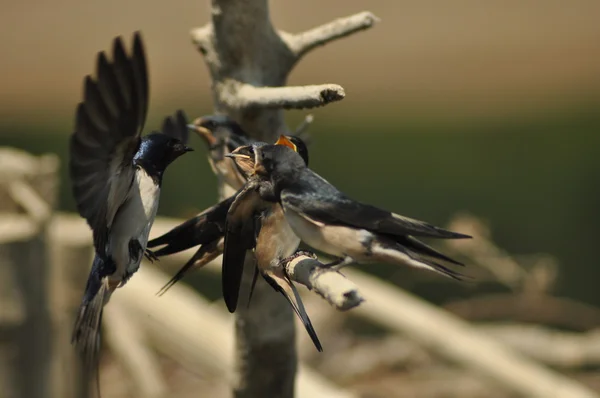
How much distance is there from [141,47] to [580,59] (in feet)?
15.8

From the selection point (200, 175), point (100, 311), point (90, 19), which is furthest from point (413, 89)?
point (100, 311)

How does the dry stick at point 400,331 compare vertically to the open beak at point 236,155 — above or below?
above

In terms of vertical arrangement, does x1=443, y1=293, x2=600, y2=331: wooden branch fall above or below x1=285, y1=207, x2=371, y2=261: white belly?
above

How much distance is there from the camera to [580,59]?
5504mm

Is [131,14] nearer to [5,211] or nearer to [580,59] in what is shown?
[580,59]

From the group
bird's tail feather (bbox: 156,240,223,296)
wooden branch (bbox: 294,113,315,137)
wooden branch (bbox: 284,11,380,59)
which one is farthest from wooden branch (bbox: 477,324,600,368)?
bird's tail feather (bbox: 156,240,223,296)

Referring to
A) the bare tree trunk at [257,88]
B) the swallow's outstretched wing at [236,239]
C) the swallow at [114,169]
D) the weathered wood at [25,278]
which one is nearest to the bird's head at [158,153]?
the swallow at [114,169]

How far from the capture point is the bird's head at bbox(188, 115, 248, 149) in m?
1.65

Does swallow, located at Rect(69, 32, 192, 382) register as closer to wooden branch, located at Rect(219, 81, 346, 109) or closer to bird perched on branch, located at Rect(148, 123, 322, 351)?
bird perched on branch, located at Rect(148, 123, 322, 351)

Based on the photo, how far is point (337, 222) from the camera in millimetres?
1124

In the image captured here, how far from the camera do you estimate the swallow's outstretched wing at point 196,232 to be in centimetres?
135

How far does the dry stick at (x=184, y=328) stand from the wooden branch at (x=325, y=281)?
1182 millimetres

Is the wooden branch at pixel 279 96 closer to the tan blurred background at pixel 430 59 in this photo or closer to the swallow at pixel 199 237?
the swallow at pixel 199 237

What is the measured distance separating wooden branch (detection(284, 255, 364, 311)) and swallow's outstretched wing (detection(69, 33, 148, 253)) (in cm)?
25
